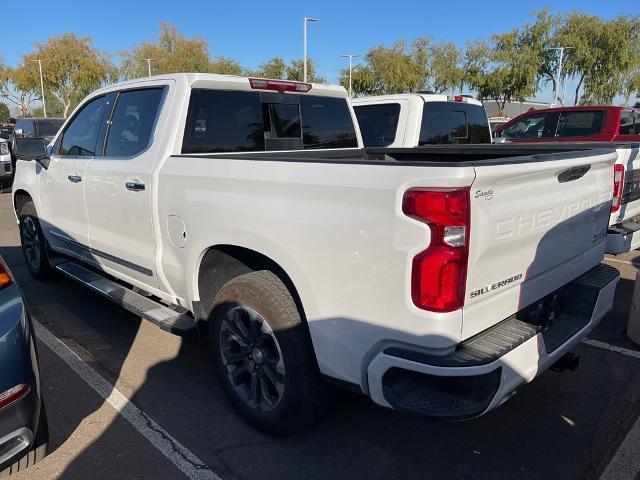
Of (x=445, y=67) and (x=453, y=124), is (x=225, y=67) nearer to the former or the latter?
(x=445, y=67)

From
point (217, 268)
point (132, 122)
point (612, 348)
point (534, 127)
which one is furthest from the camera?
point (534, 127)

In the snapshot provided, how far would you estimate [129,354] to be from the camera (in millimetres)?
4016

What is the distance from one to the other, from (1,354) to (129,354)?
184 cm

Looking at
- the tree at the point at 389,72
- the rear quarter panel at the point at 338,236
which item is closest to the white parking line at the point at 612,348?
the rear quarter panel at the point at 338,236

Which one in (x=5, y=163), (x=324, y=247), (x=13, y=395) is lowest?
(x=13, y=395)

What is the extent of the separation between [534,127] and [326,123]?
313 inches

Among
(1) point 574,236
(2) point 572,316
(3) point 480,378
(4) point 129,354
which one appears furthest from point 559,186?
(4) point 129,354

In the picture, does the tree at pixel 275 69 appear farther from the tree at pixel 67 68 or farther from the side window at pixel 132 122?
the side window at pixel 132 122

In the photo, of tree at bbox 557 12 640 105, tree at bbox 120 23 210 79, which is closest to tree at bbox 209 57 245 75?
tree at bbox 120 23 210 79

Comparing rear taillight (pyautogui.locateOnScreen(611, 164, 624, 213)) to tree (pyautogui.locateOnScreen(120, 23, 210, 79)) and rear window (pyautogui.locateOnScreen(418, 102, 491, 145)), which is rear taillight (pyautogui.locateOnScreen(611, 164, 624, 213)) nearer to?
rear window (pyautogui.locateOnScreen(418, 102, 491, 145))

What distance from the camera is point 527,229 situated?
7.77 feet

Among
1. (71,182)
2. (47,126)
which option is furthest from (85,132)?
(47,126)

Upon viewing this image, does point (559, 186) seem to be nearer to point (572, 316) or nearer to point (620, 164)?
point (572, 316)

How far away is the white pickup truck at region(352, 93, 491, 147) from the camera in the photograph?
20.8 ft
